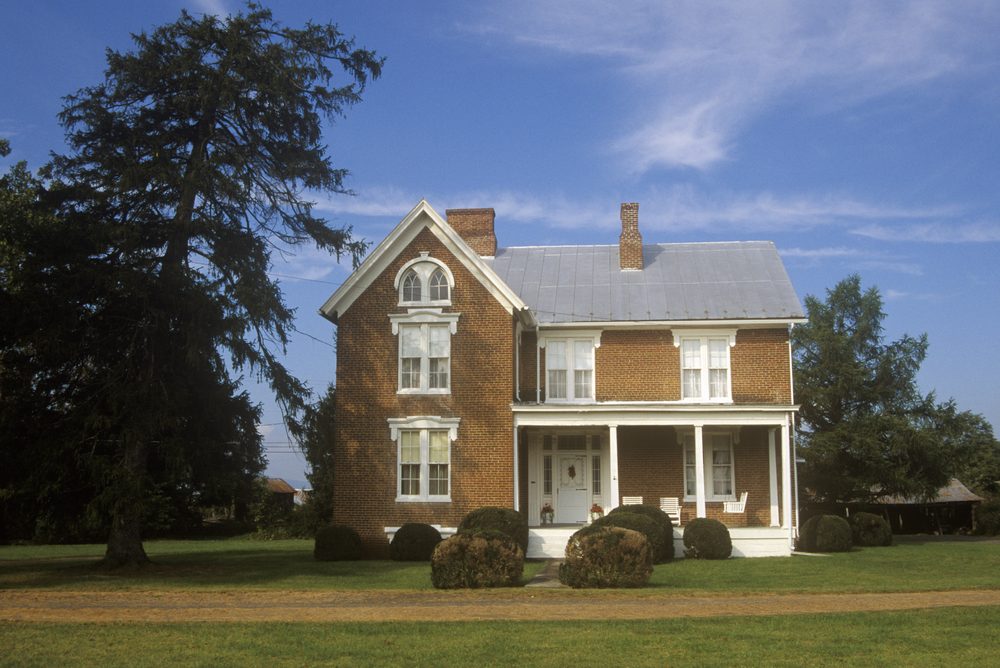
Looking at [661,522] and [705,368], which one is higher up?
[705,368]

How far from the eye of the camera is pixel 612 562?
723 inches

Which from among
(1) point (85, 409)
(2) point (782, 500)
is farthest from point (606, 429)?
(1) point (85, 409)

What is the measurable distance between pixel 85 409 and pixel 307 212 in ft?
24.7

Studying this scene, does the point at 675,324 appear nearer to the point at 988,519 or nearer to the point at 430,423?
the point at 430,423

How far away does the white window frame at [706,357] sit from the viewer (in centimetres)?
2931

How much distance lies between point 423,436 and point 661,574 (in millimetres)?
8714

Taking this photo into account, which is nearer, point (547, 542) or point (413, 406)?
point (547, 542)

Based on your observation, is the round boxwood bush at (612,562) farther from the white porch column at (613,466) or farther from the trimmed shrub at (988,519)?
the trimmed shrub at (988,519)

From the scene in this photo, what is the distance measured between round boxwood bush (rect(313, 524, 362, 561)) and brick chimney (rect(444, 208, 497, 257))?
1185 centimetres

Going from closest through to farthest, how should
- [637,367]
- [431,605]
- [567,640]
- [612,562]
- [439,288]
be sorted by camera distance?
1. [567,640]
2. [431,605]
3. [612,562]
4. [439,288]
5. [637,367]

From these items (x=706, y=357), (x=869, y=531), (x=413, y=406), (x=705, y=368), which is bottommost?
(x=869, y=531)

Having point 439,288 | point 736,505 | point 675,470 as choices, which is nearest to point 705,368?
point 675,470

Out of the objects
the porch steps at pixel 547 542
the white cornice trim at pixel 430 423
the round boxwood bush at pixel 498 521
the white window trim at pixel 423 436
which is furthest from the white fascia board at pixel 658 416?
the round boxwood bush at pixel 498 521

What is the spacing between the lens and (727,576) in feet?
69.5
